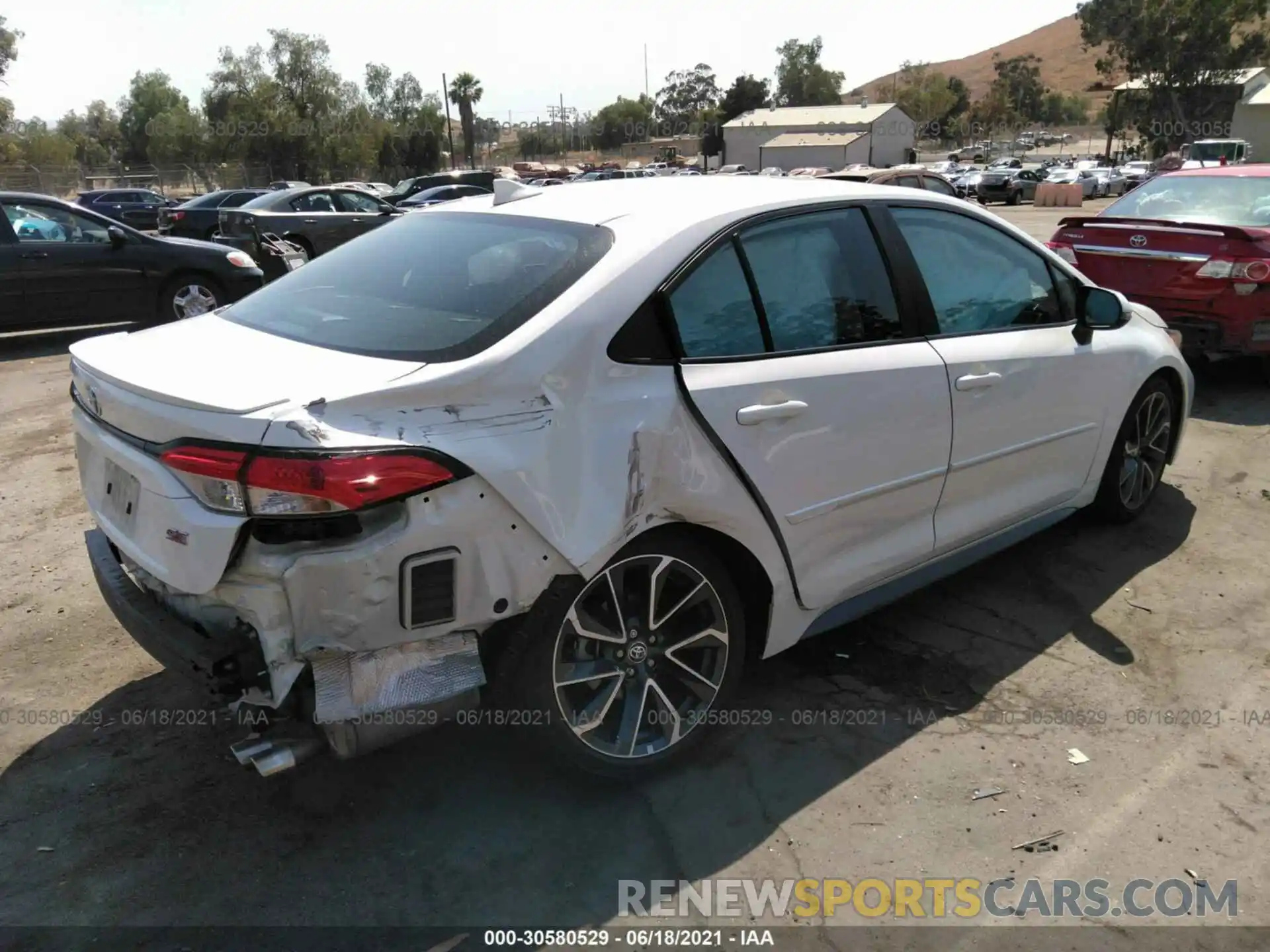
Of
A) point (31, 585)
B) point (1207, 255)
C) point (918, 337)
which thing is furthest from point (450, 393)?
point (1207, 255)

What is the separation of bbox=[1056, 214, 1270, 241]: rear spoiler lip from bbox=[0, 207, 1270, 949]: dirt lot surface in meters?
3.77

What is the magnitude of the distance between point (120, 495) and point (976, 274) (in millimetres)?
3058

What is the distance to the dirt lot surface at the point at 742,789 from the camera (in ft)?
Answer: 8.41

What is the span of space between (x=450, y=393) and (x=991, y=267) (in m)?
2.45

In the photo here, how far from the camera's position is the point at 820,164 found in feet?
245

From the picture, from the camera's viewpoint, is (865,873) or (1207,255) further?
(1207,255)

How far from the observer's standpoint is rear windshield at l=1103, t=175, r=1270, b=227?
7508 millimetres

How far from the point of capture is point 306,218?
1574 centimetres

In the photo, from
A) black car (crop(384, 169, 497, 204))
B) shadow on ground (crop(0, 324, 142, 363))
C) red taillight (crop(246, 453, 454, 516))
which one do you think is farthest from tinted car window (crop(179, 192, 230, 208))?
red taillight (crop(246, 453, 454, 516))

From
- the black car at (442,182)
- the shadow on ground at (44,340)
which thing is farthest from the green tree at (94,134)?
the shadow on ground at (44,340)

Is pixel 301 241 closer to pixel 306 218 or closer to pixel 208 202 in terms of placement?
pixel 306 218

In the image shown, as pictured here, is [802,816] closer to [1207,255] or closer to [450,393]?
[450,393]

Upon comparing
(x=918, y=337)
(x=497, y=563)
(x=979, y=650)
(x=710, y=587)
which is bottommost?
(x=979, y=650)

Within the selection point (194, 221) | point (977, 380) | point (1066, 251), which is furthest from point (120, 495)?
point (194, 221)
